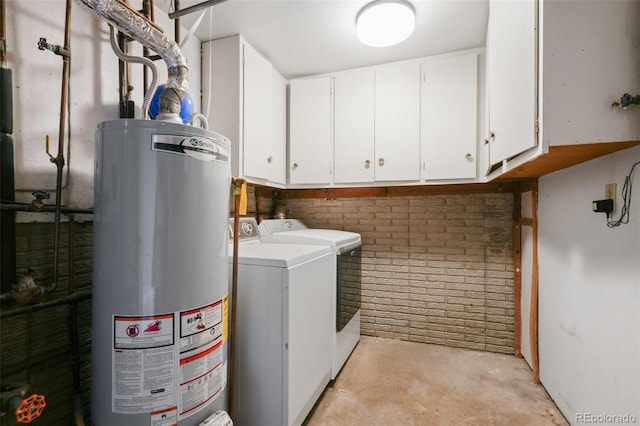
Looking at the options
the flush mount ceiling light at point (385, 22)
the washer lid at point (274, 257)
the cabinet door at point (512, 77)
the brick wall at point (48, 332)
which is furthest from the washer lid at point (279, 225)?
the cabinet door at point (512, 77)

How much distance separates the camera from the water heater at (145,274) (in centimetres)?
99

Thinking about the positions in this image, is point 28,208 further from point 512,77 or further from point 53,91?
point 512,77

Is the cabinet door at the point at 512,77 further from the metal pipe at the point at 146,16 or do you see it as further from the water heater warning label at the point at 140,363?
the metal pipe at the point at 146,16

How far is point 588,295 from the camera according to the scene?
4.82 ft

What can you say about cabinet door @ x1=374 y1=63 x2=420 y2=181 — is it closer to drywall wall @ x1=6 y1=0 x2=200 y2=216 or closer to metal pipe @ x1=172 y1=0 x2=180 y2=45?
metal pipe @ x1=172 y1=0 x2=180 y2=45

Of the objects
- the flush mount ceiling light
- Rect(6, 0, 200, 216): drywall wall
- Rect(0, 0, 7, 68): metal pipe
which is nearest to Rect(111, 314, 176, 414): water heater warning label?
Rect(6, 0, 200, 216): drywall wall

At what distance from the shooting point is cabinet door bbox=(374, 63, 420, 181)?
2.43m

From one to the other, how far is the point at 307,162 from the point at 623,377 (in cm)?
235

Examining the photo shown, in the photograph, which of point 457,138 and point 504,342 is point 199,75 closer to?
point 457,138

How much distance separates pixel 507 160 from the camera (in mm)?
1677

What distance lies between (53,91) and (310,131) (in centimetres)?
181

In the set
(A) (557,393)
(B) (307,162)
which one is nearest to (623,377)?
(A) (557,393)

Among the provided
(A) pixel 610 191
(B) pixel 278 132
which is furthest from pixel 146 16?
(A) pixel 610 191

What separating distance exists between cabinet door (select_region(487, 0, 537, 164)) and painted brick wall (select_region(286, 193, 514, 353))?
0.94 meters
